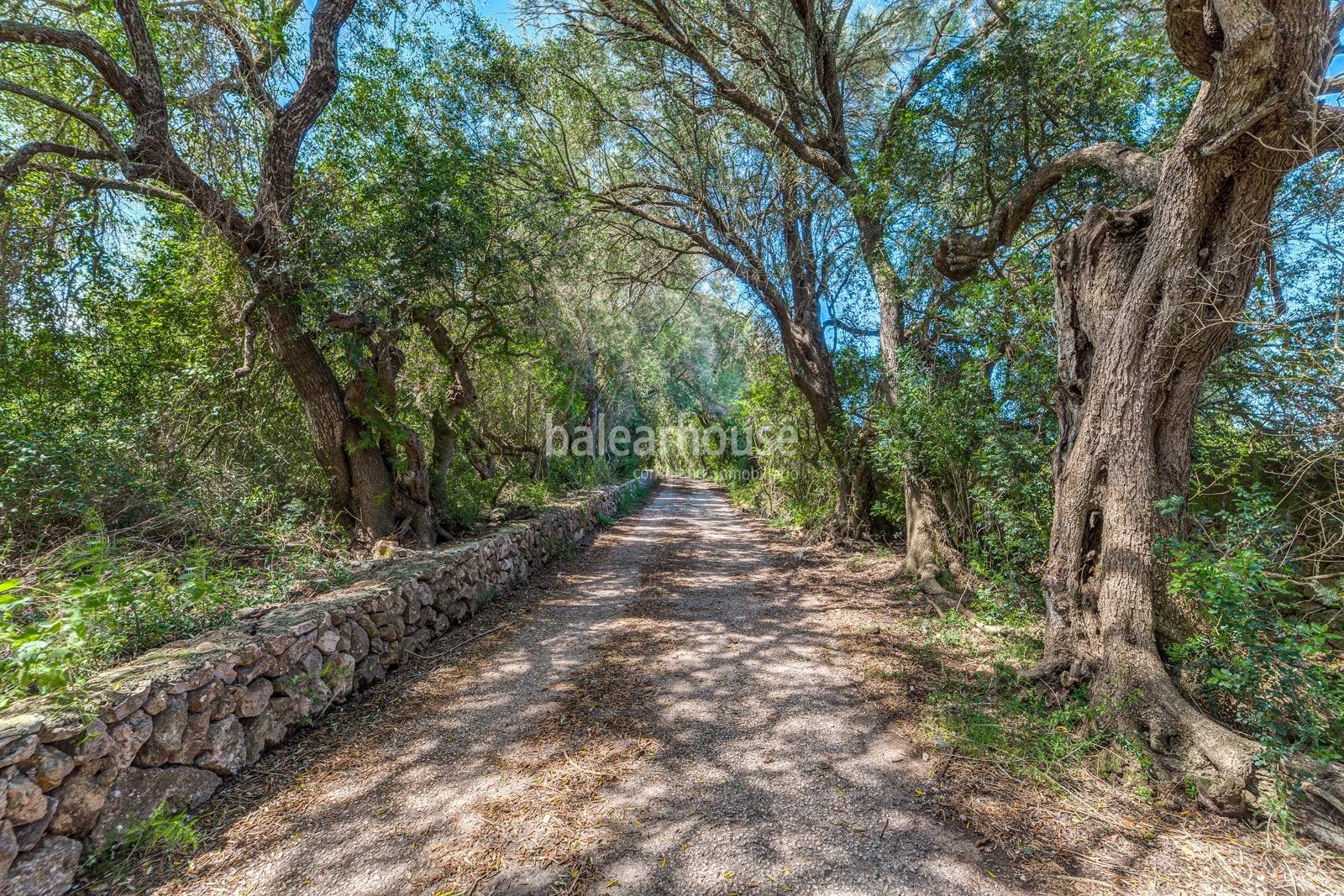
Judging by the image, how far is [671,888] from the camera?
6.52ft

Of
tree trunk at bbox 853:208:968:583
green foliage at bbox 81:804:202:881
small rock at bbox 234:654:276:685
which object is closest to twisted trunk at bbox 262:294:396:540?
small rock at bbox 234:654:276:685

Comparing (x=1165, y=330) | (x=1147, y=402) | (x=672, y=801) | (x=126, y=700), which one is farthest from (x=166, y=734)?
(x=1165, y=330)

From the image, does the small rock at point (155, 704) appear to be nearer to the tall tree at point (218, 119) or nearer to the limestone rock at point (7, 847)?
the limestone rock at point (7, 847)

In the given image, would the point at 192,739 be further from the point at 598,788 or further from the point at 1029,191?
the point at 1029,191

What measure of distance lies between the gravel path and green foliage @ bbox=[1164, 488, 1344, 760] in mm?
1502

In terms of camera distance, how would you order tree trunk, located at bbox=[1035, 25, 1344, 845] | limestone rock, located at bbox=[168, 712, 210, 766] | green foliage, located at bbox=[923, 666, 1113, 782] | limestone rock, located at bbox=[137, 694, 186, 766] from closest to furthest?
1. limestone rock, located at bbox=[137, 694, 186, 766]
2. limestone rock, located at bbox=[168, 712, 210, 766]
3. tree trunk, located at bbox=[1035, 25, 1344, 845]
4. green foliage, located at bbox=[923, 666, 1113, 782]

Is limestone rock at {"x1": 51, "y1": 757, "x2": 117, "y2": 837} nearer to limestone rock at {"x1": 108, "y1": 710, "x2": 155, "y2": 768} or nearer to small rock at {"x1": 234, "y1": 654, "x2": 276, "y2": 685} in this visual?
limestone rock at {"x1": 108, "y1": 710, "x2": 155, "y2": 768}

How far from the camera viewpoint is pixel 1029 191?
425cm

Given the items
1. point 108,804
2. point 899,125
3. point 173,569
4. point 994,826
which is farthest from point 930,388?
point 173,569

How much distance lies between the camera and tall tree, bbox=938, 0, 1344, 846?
7.79 feet

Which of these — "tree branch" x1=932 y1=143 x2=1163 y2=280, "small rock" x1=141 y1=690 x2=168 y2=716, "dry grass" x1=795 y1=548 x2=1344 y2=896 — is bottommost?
"dry grass" x1=795 y1=548 x2=1344 y2=896

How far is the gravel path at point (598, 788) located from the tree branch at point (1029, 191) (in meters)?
Result: 3.92

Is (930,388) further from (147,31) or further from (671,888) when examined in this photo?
(147,31)

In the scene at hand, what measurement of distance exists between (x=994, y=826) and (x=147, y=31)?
27.8 feet
